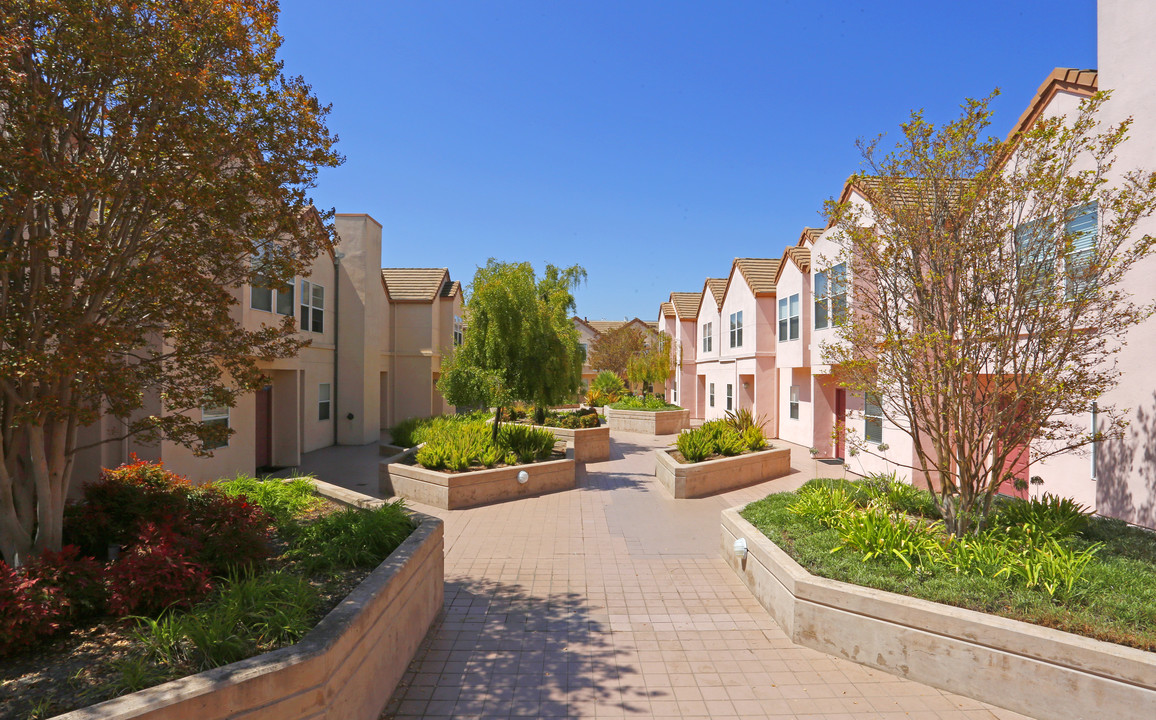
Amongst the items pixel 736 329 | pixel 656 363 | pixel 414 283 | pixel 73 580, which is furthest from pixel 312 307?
pixel 656 363

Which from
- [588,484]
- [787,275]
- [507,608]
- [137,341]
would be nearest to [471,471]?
[588,484]

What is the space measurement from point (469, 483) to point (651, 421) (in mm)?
14714

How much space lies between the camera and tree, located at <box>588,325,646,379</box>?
4634cm

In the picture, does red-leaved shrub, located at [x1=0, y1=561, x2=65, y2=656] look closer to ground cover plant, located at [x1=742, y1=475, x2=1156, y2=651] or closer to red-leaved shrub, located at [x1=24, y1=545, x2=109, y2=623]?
red-leaved shrub, located at [x1=24, y1=545, x2=109, y2=623]

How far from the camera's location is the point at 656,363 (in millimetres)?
31859

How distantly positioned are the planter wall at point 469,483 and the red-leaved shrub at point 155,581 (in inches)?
250

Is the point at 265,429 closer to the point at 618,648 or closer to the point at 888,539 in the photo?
the point at 618,648

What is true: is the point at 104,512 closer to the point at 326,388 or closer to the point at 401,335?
the point at 326,388

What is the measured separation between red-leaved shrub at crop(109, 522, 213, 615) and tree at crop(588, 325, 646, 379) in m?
41.2

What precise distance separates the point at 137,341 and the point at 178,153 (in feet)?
5.05

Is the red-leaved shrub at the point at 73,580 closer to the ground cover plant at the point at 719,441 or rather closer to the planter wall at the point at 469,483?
the planter wall at the point at 469,483

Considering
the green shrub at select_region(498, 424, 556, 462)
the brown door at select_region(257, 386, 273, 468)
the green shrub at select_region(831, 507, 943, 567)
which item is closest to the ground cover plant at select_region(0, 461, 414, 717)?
the green shrub at select_region(831, 507, 943, 567)

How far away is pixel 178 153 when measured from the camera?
15.3 ft

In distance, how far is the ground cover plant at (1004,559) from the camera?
462 cm
